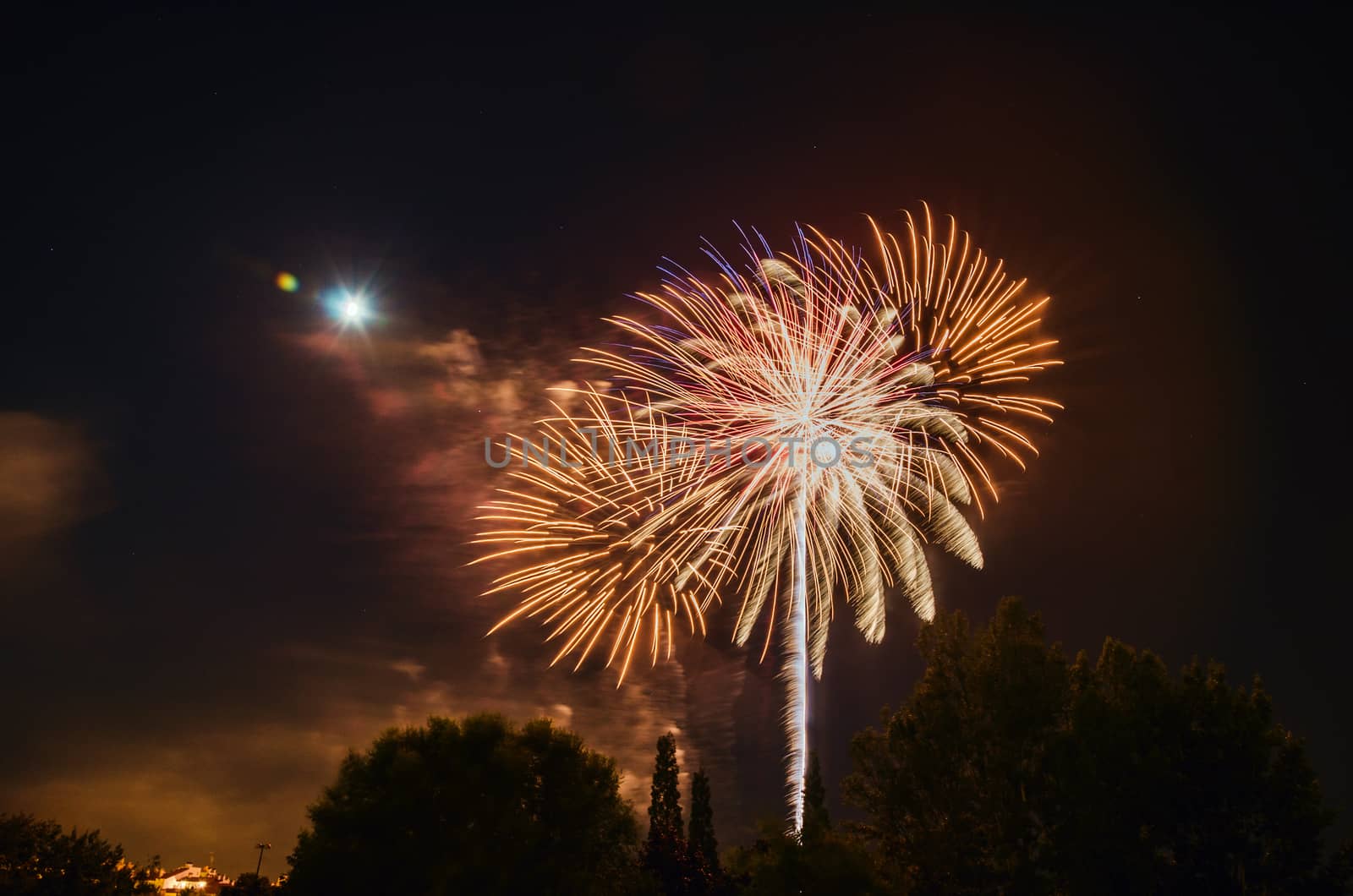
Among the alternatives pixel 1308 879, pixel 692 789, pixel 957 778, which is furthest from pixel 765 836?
pixel 692 789

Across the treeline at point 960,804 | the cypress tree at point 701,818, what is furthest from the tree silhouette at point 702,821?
the treeline at point 960,804

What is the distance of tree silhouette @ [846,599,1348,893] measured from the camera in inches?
1004

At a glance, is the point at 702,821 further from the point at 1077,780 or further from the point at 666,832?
the point at 1077,780

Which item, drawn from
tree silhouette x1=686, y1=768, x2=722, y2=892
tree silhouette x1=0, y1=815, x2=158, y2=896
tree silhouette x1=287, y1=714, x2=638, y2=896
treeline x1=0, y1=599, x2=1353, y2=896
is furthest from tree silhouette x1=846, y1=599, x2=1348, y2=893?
tree silhouette x1=0, y1=815, x2=158, y2=896

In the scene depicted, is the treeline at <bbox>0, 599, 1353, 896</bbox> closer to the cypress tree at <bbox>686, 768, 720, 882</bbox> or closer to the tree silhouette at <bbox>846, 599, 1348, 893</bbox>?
the tree silhouette at <bbox>846, 599, 1348, 893</bbox>

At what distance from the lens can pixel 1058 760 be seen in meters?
27.4

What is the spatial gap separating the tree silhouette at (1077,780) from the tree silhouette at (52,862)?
152 feet

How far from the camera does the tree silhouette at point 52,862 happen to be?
47.3 m

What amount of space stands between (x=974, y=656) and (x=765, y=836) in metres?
10.3

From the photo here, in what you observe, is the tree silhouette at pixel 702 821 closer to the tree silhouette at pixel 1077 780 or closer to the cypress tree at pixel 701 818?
the cypress tree at pixel 701 818

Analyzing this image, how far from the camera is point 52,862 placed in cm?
4856

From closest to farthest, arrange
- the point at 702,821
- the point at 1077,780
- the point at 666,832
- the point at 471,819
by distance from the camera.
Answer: the point at 1077,780 < the point at 471,819 < the point at 666,832 < the point at 702,821

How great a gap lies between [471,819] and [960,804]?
18348 mm

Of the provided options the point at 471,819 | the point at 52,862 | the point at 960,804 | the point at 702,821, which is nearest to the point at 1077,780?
the point at 960,804
